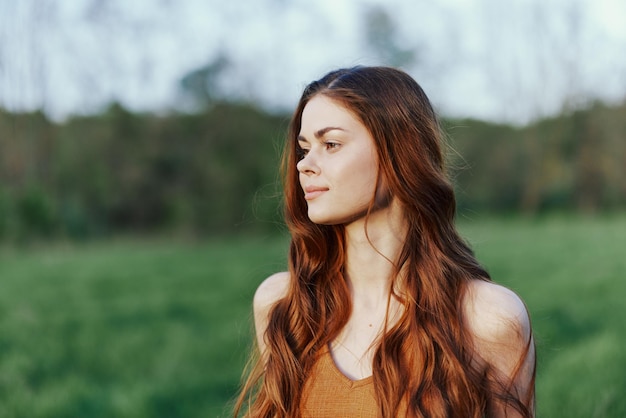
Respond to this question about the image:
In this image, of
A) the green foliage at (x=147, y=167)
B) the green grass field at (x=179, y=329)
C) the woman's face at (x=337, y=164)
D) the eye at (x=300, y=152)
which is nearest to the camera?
the woman's face at (x=337, y=164)

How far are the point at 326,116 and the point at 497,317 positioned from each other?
0.82 m

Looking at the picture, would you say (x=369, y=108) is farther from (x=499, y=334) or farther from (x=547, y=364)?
(x=547, y=364)

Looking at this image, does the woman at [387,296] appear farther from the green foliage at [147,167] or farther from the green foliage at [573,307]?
the green foliage at [147,167]

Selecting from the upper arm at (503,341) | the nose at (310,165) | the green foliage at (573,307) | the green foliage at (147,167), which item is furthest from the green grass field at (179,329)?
the green foliage at (147,167)

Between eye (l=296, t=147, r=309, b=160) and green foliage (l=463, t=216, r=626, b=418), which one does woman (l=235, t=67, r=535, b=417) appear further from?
green foliage (l=463, t=216, r=626, b=418)

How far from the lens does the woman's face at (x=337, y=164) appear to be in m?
2.25

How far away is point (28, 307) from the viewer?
27.5 feet

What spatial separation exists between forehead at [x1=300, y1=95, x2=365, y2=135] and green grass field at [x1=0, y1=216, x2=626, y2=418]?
94 centimetres

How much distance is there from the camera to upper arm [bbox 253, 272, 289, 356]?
2.62m

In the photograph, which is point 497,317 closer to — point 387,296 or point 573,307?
point 387,296

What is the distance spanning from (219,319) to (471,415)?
6.09 meters

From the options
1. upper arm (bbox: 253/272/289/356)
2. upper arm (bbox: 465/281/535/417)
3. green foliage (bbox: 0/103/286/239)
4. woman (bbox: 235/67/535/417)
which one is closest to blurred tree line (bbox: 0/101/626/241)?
green foliage (bbox: 0/103/286/239)

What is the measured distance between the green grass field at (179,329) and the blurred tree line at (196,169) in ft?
19.3

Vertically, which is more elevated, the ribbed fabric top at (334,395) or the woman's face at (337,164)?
the woman's face at (337,164)
